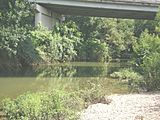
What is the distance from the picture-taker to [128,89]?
2048cm

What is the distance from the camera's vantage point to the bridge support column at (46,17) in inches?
1752

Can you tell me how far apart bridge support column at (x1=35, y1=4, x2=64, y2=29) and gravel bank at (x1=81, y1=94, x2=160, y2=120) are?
28734 millimetres

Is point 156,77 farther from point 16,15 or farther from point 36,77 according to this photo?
point 16,15

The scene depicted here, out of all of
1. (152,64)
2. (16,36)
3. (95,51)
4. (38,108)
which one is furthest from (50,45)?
(38,108)

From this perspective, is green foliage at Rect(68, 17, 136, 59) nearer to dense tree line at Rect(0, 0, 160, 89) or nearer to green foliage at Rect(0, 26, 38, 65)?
dense tree line at Rect(0, 0, 160, 89)

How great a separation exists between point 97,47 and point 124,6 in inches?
386

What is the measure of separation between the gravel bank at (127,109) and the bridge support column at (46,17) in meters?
28.7

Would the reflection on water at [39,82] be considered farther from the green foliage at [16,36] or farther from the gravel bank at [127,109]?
the gravel bank at [127,109]

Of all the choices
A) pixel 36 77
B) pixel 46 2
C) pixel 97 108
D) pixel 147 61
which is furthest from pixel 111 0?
pixel 97 108

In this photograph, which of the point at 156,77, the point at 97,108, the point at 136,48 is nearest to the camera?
the point at 97,108

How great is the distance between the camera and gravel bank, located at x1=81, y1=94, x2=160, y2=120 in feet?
40.6

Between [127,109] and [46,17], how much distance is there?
36.4 meters

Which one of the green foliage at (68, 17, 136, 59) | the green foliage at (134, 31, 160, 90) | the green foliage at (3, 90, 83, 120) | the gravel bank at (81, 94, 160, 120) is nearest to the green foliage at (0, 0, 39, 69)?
the green foliage at (134, 31, 160, 90)

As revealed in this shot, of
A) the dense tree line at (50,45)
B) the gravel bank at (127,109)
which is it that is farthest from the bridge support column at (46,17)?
the gravel bank at (127,109)
